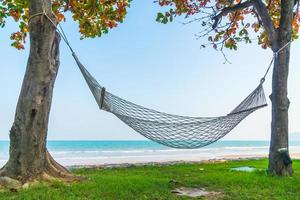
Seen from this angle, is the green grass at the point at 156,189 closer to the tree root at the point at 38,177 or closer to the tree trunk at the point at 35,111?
the tree root at the point at 38,177

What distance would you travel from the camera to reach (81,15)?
5.43 meters

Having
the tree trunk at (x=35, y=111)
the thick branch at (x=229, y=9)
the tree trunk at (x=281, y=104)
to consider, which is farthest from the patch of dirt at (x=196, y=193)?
the thick branch at (x=229, y=9)

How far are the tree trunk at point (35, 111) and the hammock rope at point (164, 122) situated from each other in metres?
0.18

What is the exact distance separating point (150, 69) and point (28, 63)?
29.1ft

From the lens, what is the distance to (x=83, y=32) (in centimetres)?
576

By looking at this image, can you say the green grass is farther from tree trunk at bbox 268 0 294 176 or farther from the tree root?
tree trunk at bbox 268 0 294 176

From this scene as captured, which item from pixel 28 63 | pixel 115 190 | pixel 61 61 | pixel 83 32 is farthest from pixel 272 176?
pixel 83 32

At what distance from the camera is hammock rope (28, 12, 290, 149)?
3.72m

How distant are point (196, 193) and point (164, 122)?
2.77 feet

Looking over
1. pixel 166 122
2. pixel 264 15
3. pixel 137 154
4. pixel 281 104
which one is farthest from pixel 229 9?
pixel 137 154

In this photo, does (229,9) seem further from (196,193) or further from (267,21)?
(196,193)

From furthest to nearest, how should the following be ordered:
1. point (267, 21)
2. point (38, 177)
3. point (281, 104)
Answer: point (267, 21), point (281, 104), point (38, 177)

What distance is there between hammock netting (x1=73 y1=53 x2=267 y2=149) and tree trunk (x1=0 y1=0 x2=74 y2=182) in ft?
1.20

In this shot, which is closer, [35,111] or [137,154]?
[35,111]
